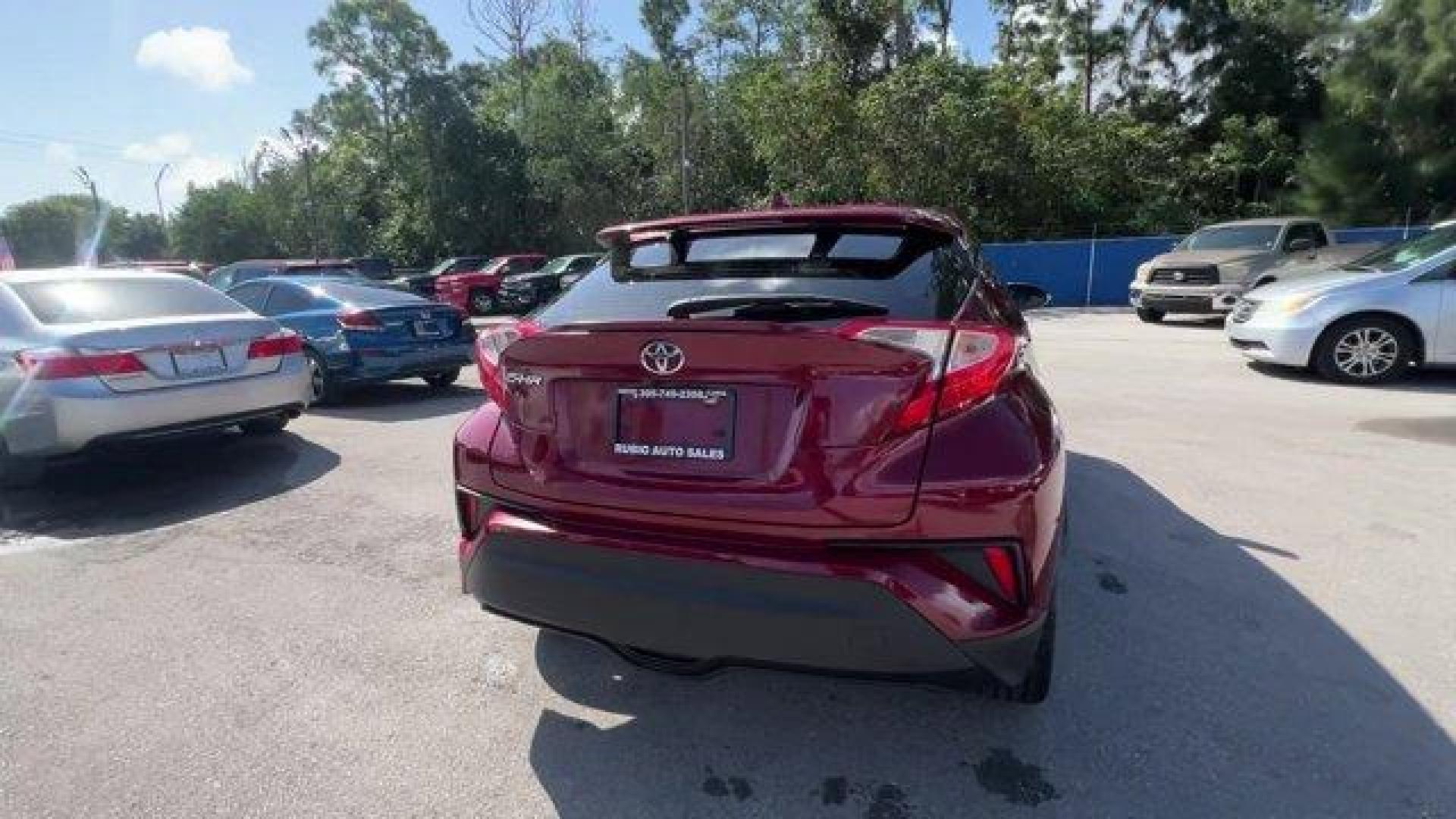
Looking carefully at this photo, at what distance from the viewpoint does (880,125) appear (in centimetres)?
2209

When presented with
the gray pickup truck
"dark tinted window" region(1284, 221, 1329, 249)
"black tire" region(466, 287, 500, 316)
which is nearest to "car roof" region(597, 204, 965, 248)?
the gray pickup truck

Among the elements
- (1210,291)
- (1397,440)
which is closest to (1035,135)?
(1210,291)

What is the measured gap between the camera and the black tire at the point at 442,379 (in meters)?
8.97

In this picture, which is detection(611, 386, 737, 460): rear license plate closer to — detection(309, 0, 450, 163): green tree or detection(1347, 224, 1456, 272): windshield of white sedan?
detection(1347, 224, 1456, 272): windshield of white sedan

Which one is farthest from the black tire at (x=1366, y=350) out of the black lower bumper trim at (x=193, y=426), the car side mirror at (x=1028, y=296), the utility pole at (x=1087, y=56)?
the utility pole at (x=1087, y=56)

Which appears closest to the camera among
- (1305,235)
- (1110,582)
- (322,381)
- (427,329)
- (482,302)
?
(1110,582)

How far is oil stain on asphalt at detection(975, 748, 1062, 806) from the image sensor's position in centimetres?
225

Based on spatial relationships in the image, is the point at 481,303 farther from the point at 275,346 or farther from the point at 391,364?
the point at 275,346

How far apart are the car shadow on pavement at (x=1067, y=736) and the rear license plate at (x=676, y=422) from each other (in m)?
0.86

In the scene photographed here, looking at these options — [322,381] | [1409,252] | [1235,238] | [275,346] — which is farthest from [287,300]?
[1235,238]

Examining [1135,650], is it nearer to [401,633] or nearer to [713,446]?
[713,446]

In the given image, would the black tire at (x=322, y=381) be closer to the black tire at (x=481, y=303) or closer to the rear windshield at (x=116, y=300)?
the rear windshield at (x=116, y=300)

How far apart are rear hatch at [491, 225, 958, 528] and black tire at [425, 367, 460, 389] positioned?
681cm

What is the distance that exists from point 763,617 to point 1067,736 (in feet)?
3.89
